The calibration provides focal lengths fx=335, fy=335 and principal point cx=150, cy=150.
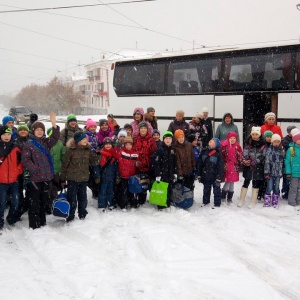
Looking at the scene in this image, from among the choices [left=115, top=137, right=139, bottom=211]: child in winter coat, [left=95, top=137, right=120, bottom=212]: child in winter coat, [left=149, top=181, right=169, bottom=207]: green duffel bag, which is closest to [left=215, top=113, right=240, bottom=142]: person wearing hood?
[left=149, top=181, right=169, bottom=207]: green duffel bag

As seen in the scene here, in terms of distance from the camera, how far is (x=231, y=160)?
7191 millimetres

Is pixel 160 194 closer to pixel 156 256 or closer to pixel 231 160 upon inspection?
pixel 231 160

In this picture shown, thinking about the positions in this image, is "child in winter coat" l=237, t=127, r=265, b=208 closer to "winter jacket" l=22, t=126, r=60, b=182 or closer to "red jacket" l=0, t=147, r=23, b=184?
"winter jacket" l=22, t=126, r=60, b=182

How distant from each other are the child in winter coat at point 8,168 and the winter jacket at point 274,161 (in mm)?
4781

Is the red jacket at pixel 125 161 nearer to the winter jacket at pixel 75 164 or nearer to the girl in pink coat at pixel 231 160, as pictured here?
the winter jacket at pixel 75 164

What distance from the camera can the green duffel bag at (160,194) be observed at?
6684 mm

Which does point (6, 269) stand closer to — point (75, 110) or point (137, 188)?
point (137, 188)

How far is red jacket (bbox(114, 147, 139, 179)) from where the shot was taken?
22.3 ft

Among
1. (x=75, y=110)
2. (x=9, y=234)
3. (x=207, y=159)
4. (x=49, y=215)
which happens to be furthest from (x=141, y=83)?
(x=75, y=110)

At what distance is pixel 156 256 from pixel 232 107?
6677mm

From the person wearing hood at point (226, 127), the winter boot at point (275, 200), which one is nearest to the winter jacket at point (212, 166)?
the winter boot at point (275, 200)

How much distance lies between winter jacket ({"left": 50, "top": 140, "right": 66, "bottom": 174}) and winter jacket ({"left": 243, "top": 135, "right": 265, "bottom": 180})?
3792mm

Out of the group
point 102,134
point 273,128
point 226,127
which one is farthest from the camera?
point 226,127

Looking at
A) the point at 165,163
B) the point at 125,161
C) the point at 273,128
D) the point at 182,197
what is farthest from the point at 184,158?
the point at 273,128
